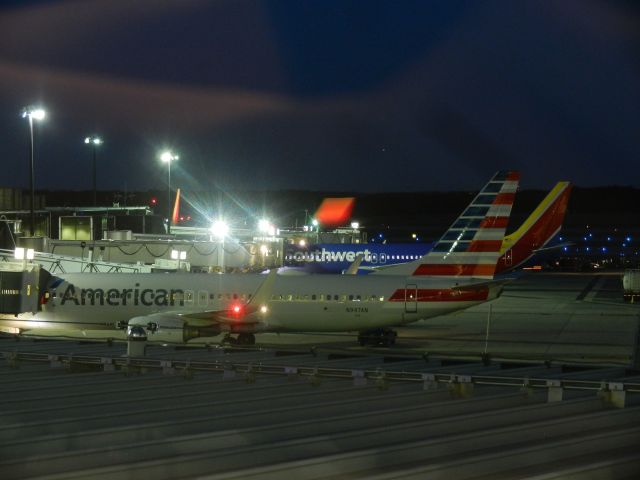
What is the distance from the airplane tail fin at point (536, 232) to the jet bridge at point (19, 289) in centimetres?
4160

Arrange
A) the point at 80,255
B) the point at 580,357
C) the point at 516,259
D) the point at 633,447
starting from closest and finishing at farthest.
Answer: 1. the point at 633,447
2. the point at 580,357
3. the point at 80,255
4. the point at 516,259

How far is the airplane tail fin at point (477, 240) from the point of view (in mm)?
40219

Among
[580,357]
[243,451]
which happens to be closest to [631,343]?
[580,357]

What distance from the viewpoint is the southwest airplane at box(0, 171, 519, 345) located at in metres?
37.6

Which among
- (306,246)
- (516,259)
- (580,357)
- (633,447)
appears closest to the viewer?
(633,447)

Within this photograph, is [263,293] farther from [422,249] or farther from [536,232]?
[422,249]

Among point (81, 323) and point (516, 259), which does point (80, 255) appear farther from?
point (516, 259)

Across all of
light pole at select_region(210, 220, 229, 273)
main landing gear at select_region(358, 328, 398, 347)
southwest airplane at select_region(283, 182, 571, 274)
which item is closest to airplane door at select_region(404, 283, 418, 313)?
main landing gear at select_region(358, 328, 398, 347)

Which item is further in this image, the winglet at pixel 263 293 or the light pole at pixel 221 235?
the light pole at pixel 221 235

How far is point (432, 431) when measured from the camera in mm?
12281

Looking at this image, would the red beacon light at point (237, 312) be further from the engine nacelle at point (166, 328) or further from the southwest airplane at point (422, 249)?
the southwest airplane at point (422, 249)

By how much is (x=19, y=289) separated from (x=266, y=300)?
9886 mm

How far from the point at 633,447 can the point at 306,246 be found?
6786 cm

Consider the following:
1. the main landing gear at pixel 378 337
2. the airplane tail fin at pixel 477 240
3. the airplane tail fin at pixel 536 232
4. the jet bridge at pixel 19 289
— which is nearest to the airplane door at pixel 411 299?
the main landing gear at pixel 378 337
